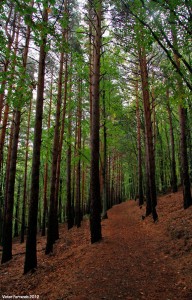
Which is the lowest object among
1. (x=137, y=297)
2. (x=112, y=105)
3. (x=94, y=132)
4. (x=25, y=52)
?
(x=137, y=297)

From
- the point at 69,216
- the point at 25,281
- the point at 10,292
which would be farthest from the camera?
the point at 69,216

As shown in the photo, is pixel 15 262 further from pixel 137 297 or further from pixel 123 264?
pixel 137 297

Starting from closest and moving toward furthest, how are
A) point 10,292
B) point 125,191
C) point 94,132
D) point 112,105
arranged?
point 10,292 → point 94,132 → point 112,105 → point 125,191

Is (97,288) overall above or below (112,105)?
below

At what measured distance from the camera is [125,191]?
54.5 meters

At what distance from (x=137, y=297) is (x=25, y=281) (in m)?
3.87

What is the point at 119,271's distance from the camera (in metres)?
5.56

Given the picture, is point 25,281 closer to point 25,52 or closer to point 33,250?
point 33,250

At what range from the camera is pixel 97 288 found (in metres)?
4.73

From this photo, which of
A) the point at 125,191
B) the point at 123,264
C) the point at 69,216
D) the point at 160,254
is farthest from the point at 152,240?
the point at 125,191

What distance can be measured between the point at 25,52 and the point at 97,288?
10.6 meters

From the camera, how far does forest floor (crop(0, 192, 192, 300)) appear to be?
15.0 feet

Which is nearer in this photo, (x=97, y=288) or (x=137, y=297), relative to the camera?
(x=137, y=297)

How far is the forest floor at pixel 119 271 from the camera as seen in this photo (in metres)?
4.58
